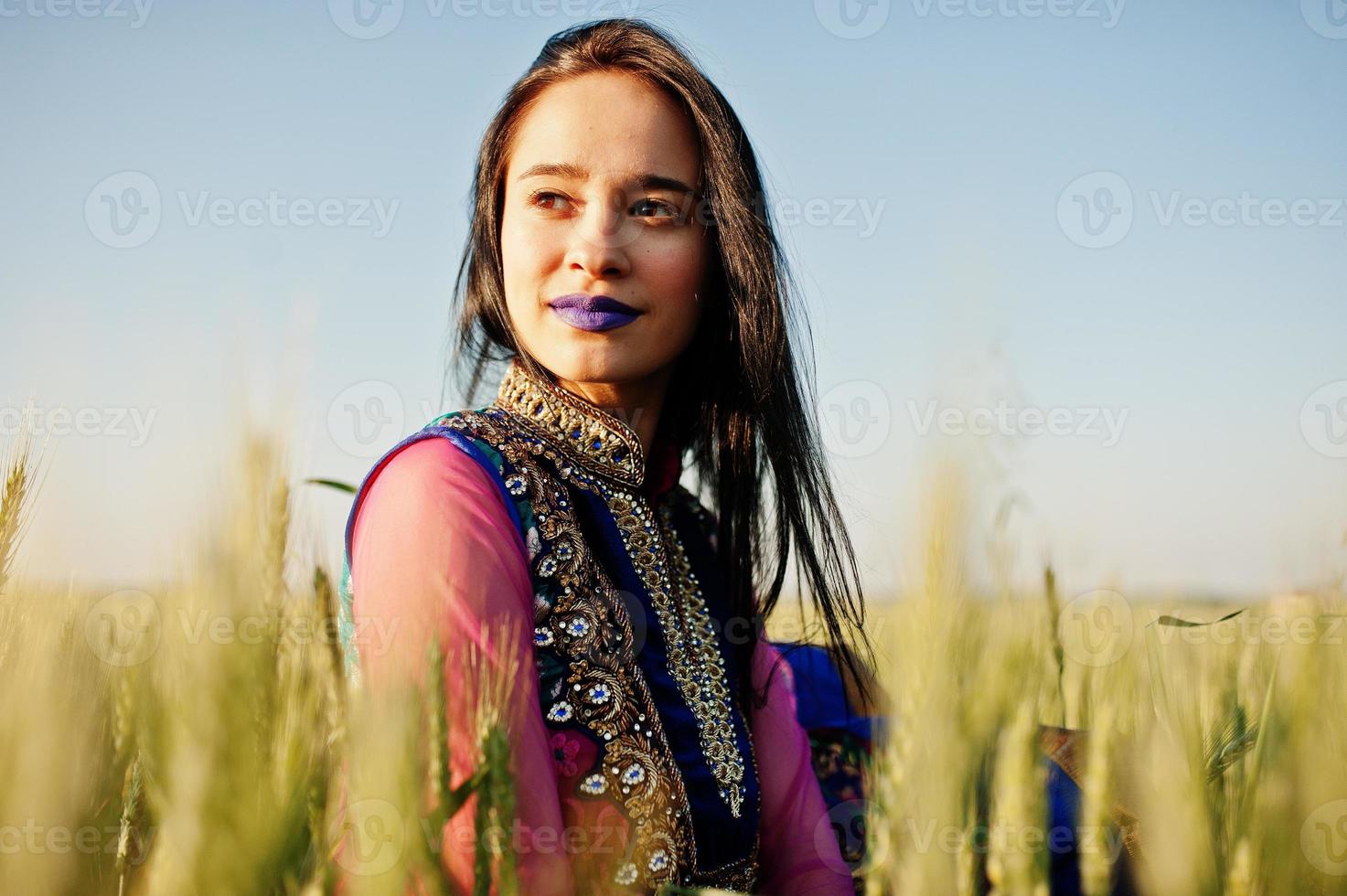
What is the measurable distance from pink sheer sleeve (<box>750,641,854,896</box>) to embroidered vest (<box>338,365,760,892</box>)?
190mm

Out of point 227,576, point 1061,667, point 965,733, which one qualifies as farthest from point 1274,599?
point 227,576

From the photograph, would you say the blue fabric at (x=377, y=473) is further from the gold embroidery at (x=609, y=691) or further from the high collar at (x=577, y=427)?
the high collar at (x=577, y=427)

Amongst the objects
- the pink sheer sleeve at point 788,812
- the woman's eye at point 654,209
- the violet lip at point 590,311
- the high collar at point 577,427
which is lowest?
the pink sheer sleeve at point 788,812

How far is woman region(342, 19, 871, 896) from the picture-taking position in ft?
4.43

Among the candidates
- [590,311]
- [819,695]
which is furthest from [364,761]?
[819,695]

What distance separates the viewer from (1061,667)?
158 centimetres

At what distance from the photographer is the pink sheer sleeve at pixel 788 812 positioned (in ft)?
6.06

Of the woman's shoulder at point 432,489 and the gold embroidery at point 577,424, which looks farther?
the gold embroidery at point 577,424

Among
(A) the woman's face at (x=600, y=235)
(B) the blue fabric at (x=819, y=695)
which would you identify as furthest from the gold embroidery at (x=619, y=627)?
(B) the blue fabric at (x=819, y=695)

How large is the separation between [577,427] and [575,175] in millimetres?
441

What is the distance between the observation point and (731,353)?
201 cm

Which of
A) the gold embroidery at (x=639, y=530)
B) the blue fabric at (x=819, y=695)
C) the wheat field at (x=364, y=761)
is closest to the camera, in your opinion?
the wheat field at (x=364, y=761)

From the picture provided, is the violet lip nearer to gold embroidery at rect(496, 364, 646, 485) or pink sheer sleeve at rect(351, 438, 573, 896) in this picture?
gold embroidery at rect(496, 364, 646, 485)

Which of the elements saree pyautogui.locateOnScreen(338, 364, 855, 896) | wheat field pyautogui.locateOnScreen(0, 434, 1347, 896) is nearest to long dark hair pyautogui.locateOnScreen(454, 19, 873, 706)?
saree pyautogui.locateOnScreen(338, 364, 855, 896)
